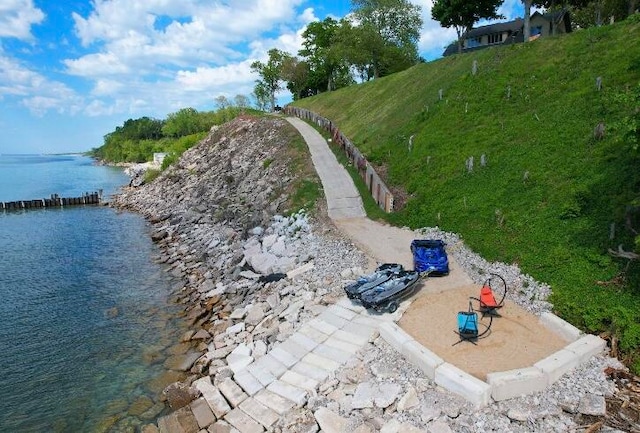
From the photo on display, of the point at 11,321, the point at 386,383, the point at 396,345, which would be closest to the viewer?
the point at 386,383

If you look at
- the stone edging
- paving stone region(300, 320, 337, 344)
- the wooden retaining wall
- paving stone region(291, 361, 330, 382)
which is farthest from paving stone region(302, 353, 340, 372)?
the wooden retaining wall

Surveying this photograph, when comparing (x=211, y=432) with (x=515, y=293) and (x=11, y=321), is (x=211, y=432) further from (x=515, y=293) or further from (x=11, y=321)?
(x=11, y=321)

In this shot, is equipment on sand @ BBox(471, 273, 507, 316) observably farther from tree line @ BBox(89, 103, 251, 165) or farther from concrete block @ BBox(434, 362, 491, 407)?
tree line @ BBox(89, 103, 251, 165)

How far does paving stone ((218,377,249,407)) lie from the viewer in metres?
12.5

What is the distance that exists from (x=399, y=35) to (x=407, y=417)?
2739 inches

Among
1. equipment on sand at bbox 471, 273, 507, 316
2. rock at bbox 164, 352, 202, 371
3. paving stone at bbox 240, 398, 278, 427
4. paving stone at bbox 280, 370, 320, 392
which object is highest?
equipment on sand at bbox 471, 273, 507, 316

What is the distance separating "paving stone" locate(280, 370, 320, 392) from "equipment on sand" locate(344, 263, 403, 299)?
367 centimetres

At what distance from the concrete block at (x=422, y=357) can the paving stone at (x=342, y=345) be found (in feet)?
4.96

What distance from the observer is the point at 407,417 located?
10453 millimetres

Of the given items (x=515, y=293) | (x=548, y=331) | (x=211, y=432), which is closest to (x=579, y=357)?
(x=548, y=331)

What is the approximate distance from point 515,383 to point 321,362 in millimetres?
5452

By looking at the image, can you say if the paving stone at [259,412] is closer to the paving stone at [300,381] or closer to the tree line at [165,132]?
the paving stone at [300,381]

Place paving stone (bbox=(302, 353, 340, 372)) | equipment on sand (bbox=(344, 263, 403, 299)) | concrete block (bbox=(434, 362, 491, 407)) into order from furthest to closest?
equipment on sand (bbox=(344, 263, 403, 299)), paving stone (bbox=(302, 353, 340, 372)), concrete block (bbox=(434, 362, 491, 407))

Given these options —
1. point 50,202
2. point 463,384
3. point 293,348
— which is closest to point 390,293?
point 293,348
